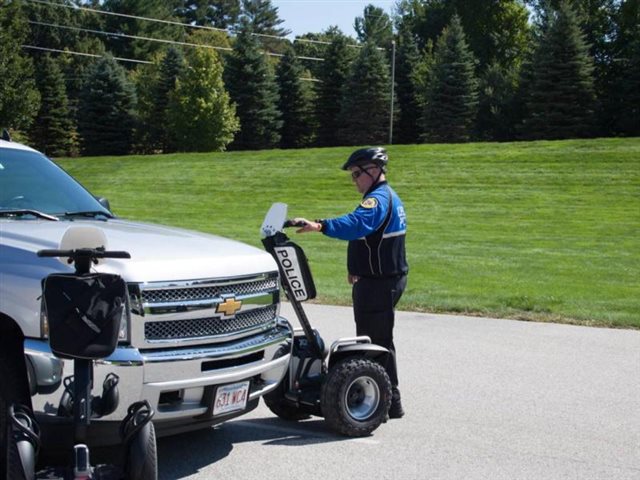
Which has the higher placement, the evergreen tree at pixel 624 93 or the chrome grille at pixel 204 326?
the evergreen tree at pixel 624 93

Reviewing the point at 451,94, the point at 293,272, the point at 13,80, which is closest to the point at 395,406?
the point at 293,272

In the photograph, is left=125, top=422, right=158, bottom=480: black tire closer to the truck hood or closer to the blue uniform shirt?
the truck hood

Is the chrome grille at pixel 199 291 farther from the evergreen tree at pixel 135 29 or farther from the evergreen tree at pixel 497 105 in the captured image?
the evergreen tree at pixel 135 29

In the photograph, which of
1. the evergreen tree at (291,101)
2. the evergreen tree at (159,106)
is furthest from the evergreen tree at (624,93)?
the evergreen tree at (159,106)

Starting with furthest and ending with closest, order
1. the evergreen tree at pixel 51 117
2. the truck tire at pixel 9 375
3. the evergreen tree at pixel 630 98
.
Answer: the evergreen tree at pixel 51 117, the evergreen tree at pixel 630 98, the truck tire at pixel 9 375

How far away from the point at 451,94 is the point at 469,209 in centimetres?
3275

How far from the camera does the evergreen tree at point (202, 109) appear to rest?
184ft

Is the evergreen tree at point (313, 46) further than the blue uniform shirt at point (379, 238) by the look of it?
Yes

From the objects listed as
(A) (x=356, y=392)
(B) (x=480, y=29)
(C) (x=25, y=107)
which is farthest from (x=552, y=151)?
(B) (x=480, y=29)

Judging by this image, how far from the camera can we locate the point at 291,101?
66062mm

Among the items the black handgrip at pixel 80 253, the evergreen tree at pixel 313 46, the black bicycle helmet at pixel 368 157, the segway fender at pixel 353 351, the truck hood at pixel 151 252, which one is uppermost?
the evergreen tree at pixel 313 46

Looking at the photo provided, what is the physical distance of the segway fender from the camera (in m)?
6.09

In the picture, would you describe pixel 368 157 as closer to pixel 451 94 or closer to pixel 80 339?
pixel 80 339

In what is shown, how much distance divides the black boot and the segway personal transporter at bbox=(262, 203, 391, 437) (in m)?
0.32
